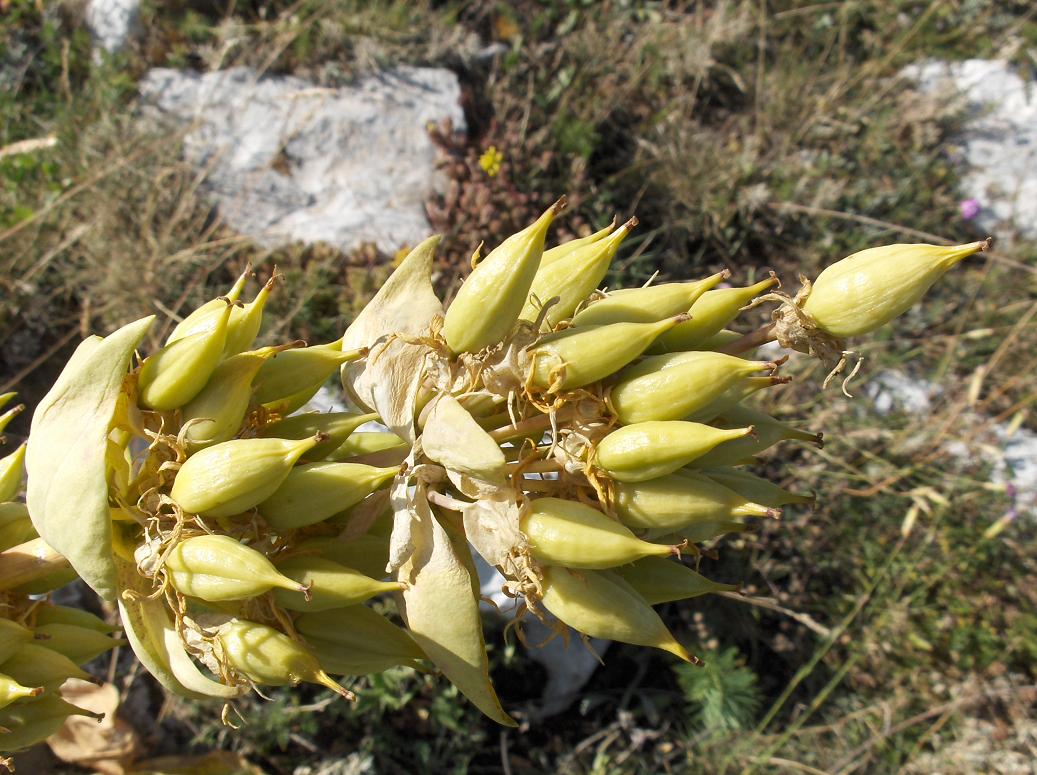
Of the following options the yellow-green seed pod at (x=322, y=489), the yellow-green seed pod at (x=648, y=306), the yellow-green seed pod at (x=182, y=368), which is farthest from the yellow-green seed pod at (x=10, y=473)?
the yellow-green seed pod at (x=648, y=306)

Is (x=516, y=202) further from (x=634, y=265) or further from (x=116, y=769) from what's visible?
(x=116, y=769)

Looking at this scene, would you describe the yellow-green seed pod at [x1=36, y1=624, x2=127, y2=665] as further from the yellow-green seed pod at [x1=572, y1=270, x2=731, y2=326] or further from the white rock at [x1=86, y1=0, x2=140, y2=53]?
the white rock at [x1=86, y1=0, x2=140, y2=53]

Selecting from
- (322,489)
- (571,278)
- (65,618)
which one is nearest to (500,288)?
(571,278)

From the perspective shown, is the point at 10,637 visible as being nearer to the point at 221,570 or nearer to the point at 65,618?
the point at 65,618

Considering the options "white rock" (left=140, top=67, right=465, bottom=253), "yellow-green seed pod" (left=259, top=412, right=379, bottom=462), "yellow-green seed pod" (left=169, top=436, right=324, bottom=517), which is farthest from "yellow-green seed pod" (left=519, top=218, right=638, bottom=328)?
"white rock" (left=140, top=67, right=465, bottom=253)

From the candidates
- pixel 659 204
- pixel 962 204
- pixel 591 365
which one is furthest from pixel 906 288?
pixel 962 204

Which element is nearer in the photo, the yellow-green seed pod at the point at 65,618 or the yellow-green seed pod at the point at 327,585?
the yellow-green seed pod at the point at 327,585

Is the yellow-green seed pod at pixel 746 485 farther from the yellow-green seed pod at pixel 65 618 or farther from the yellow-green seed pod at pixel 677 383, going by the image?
the yellow-green seed pod at pixel 65 618
